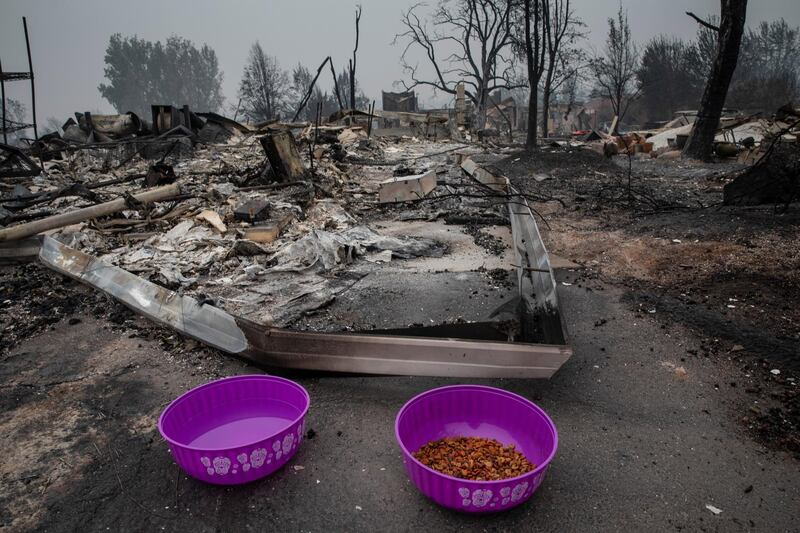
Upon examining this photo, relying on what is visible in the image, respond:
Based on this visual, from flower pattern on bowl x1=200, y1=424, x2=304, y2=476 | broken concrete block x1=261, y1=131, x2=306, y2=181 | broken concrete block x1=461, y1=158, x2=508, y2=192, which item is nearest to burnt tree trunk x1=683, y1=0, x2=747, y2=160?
broken concrete block x1=461, y1=158, x2=508, y2=192

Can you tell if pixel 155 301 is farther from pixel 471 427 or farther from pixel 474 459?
pixel 474 459

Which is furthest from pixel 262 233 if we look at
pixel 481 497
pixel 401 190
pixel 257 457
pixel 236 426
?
pixel 481 497

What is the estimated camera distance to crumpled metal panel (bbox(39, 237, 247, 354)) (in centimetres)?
265

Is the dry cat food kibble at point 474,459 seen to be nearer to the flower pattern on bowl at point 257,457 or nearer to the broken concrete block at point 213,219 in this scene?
the flower pattern on bowl at point 257,457

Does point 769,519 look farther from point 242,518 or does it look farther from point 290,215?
point 290,215

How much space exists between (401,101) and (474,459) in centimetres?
3457

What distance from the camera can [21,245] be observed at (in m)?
4.44

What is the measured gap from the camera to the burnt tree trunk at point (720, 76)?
29.5 feet

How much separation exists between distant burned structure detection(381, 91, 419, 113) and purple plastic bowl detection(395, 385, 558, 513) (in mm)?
33660

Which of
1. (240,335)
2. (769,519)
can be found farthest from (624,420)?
(240,335)

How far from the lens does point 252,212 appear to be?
537cm

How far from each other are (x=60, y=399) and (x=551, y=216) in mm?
5352

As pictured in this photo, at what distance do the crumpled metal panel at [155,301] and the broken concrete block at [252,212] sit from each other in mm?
1757

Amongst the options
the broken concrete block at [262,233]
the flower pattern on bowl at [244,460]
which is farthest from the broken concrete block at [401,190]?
the flower pattern on bowl at [244,460]
